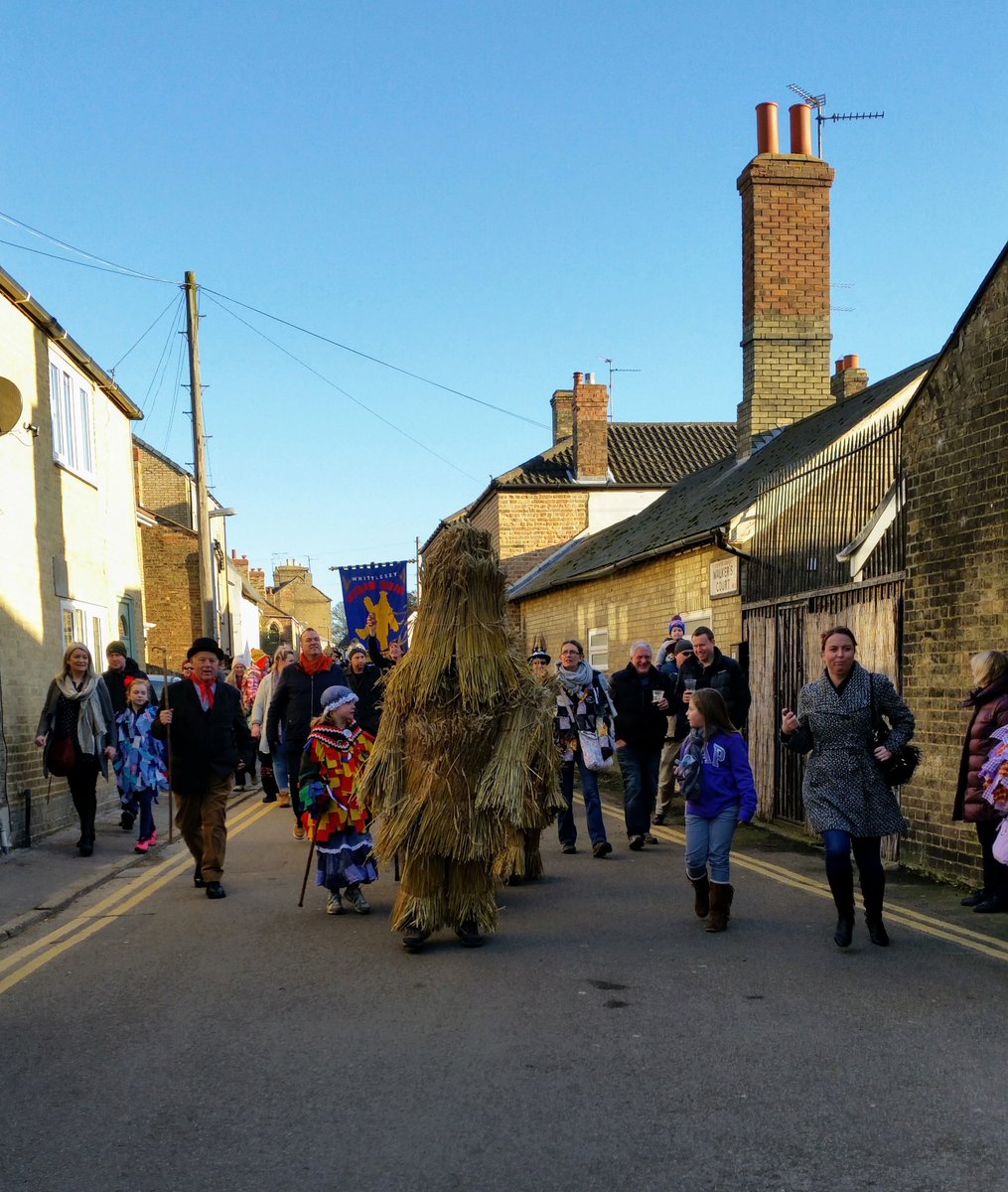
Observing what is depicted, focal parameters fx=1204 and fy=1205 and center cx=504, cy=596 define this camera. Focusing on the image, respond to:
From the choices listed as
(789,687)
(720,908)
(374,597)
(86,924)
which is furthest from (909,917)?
(374,597)

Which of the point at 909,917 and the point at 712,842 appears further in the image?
the point at 909,917

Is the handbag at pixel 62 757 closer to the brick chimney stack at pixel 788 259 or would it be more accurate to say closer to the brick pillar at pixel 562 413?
the brick chimney stack at pixel 788 259

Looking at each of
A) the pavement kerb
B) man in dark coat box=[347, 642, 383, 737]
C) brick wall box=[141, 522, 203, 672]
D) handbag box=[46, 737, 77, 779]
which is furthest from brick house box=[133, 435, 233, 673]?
handbag box=[46, 737, 77, 779]

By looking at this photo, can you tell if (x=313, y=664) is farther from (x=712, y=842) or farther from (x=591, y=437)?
(x=591, y=437)

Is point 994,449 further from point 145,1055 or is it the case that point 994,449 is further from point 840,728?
point 145,1055

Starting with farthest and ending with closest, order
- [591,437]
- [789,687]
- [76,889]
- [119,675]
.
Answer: [591,437] → [119,675] → [789,687] → [76,889]

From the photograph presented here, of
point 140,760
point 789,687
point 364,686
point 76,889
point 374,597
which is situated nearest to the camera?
point 76,889

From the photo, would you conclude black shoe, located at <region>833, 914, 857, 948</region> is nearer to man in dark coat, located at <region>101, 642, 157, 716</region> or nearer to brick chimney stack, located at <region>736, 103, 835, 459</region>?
man in dark coat, located at <region>101, 642, 157, 716</region>

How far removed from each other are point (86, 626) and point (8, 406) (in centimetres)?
Answer: 574

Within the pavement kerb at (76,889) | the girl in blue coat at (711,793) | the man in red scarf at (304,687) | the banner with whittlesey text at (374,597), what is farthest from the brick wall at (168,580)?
the girl in blue coat at (711,793)

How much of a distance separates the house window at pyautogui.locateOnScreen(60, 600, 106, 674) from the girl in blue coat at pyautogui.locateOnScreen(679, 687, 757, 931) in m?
9.62

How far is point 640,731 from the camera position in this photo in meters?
10.7

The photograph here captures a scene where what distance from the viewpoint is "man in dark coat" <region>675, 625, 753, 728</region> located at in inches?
440

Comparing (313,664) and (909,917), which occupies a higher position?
(313,664)
